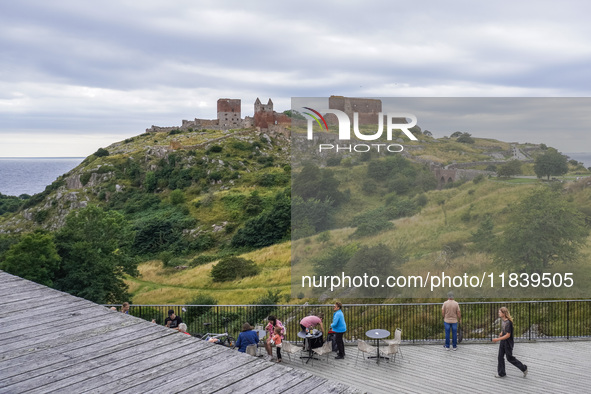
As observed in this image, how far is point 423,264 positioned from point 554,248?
5.89 m

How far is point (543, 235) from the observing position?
73.2 ft

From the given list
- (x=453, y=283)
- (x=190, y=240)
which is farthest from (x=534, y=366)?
(x=190, y=240)

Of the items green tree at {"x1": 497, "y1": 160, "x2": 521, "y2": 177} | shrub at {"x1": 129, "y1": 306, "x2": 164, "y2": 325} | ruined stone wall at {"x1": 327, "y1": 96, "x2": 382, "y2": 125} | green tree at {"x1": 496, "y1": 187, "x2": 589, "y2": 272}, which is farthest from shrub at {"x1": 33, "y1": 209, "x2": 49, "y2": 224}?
green tree at {"x1": 496, "y1": 187, "x2": 589, "y2": 272}

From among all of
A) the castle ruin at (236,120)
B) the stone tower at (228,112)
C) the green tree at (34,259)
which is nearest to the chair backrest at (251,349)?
the green tree at (34,259)

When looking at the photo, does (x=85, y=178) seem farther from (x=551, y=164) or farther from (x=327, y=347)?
(x=327, y=347)

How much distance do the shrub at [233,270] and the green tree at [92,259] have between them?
6467 mm

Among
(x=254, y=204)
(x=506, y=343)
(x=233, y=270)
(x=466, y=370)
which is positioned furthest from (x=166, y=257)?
(x=506, y=343)

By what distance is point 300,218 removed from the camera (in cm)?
2319

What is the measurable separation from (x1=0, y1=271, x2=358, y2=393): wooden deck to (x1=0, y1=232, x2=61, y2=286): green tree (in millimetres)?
23927

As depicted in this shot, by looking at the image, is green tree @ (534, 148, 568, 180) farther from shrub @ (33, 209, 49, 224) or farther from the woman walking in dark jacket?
shrub @ (33, 209, 49, 224)

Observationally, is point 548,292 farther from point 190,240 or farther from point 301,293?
point 190,240

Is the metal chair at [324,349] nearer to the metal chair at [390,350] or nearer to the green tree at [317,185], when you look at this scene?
the metal chair at [390,350]

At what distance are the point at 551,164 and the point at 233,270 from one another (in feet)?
79.0

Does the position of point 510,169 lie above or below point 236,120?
below
